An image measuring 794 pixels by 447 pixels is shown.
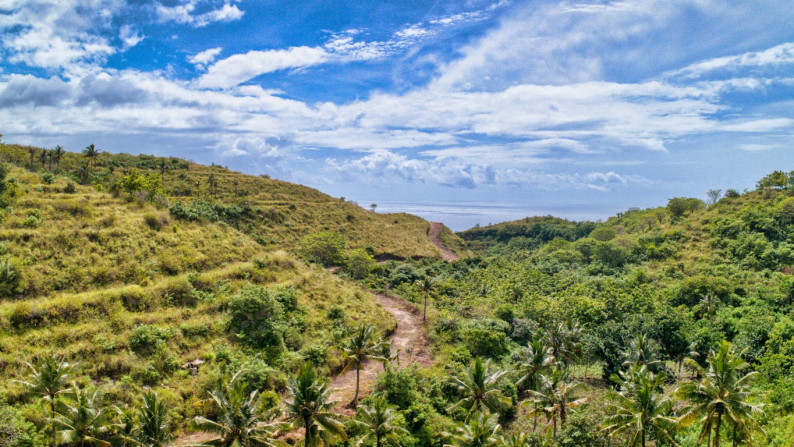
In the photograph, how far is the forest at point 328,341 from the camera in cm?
2347

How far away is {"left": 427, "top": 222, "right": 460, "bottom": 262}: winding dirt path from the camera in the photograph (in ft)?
399

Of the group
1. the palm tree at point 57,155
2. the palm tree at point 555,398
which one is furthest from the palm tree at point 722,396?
the palm tree at point 57,155

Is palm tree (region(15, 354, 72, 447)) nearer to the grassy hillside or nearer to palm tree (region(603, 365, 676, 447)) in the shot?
palm tree (region(603, 365, 676, 447))

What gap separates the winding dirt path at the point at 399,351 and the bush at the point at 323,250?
1471 centimetres

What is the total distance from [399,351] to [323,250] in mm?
42389

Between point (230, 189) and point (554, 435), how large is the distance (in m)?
90.2

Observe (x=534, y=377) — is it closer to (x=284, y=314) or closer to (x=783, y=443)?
(x=783, y=443)

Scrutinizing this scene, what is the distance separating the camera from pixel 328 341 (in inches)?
1623

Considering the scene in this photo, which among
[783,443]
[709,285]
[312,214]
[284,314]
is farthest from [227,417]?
[312,214]

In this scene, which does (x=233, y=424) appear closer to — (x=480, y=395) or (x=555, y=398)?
(x=480, y=395)

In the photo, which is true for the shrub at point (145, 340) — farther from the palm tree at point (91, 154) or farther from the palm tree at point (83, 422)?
the palm tree at point (91, 154)

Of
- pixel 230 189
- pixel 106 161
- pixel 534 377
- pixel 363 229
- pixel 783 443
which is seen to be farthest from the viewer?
pixel 363 229

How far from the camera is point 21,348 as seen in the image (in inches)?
1080

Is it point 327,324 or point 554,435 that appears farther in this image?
point 327,324
